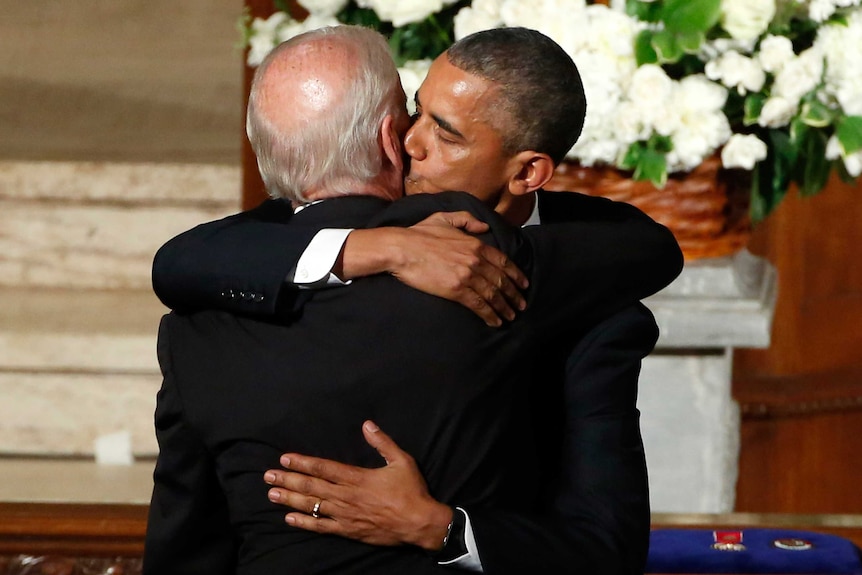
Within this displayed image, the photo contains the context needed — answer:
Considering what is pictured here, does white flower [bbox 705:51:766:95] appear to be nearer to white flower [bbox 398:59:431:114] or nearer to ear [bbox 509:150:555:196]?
white flower [bbox 398:59:431:114]

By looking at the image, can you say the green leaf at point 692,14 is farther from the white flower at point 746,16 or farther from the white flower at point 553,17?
the white flower at point 553,17

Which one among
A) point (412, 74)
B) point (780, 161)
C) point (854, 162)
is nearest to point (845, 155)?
point (854, 162)

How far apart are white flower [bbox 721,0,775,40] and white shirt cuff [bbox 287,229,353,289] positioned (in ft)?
4.25

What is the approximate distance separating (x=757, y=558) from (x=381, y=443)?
1.05m

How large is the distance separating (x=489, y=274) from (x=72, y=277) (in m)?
3.46

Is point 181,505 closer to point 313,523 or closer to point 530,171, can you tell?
point 313,523

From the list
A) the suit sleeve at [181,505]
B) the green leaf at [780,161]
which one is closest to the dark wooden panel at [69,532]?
the suit sleeve at [181,505]

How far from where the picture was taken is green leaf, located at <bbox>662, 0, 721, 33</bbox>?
2561 millimetres

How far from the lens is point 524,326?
5.27 feet

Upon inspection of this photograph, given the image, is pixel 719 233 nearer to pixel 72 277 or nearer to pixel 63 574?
pixel 63 574

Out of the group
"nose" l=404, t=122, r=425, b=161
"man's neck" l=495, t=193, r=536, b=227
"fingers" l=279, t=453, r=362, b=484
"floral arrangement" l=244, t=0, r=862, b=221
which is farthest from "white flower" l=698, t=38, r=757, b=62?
"fingers" l=279, t=453, r=362, b=484

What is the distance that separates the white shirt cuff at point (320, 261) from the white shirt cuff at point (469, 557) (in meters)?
0.32

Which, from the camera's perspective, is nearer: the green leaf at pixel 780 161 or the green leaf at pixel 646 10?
the green leaf at pixel 646 10

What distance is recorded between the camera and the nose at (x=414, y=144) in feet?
5.57
